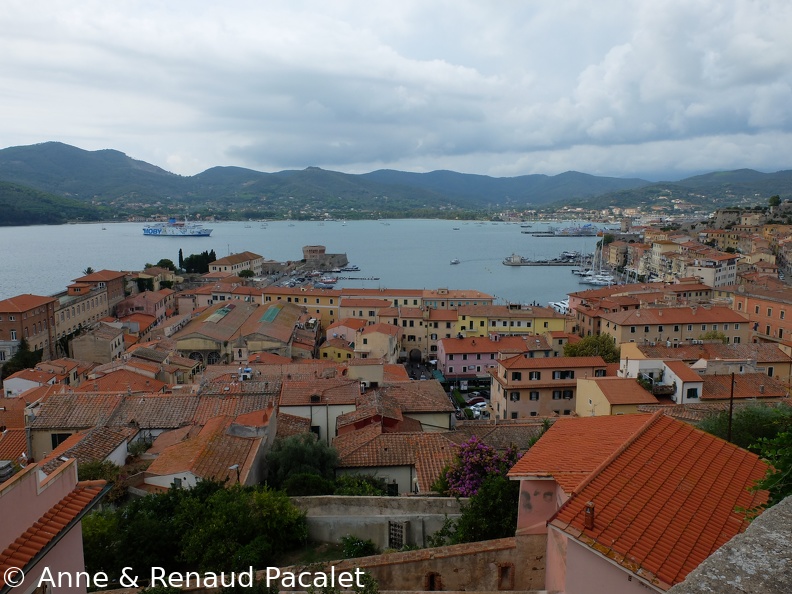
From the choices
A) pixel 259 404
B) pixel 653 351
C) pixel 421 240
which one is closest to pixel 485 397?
pixel 653 351

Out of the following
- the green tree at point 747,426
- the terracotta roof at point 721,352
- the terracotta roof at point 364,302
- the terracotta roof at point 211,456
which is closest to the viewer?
the terracotta roof at point 211,456

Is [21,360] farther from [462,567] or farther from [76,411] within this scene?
[462,567]

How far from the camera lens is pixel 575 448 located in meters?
5.52

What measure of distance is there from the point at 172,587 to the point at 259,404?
9037 mm

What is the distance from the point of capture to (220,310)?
35406 mm

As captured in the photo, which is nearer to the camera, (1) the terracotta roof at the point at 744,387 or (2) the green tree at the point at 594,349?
(1) the terracotta roof at the point at 744,387

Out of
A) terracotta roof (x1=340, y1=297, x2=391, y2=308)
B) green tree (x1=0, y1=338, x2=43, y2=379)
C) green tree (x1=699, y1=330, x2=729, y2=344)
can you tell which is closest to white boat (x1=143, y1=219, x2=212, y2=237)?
terracotta roof (x1=340, y1=297, x2=391, y2=308)

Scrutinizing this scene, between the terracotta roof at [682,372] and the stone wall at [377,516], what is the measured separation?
1147 cm

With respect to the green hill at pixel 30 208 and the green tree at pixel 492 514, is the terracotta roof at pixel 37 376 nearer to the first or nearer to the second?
the green tree at pixel 492 514

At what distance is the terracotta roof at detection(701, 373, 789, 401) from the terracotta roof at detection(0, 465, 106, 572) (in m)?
16.4

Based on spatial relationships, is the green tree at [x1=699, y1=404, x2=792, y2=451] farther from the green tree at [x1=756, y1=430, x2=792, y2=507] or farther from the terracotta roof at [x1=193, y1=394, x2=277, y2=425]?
the terracotta roof at [x1=193, y1=394, x2=277, y2=425]

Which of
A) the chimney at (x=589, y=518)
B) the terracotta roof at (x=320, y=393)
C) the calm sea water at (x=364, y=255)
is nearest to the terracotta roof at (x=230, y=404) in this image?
the terracotta roof at (x=320, y=393)

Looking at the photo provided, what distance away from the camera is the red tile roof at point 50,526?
3.10 meters

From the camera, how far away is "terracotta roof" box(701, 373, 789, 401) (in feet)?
53.6
